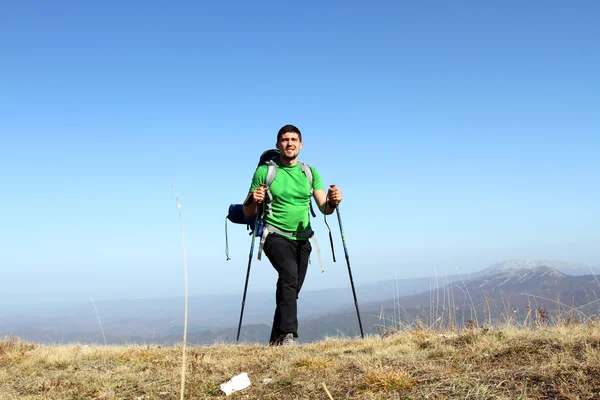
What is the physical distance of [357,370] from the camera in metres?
4.39

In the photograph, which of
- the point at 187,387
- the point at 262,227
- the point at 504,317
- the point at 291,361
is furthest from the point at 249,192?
the point at 504,317

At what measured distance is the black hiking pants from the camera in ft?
23.9

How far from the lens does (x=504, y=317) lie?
6.86 m

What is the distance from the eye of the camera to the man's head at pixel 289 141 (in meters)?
7.71

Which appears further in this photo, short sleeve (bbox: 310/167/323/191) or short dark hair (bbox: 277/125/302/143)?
short sleeve (bbox: 310/167/323/191)

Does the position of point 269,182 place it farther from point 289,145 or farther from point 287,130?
point 287,130

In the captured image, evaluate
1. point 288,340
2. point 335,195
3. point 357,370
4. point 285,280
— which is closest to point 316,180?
point 335,195

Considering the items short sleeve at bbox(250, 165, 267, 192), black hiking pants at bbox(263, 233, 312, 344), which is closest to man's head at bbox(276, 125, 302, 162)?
short sleeve at bbox(250, 165, 267, 192)

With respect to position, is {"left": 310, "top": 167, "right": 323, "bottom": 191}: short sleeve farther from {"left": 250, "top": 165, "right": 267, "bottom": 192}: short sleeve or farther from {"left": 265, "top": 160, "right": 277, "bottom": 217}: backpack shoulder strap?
{"left": 250, "top": 165, "right": 267, "bottom": 192}: short sleeve

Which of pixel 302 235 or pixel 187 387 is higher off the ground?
pixel 302 235

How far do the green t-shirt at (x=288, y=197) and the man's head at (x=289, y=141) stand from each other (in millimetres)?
280

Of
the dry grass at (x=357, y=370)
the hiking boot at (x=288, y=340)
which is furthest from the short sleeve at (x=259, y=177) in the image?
the dry grass at (x=357, y=370)

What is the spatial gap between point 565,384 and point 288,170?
17.6 ft

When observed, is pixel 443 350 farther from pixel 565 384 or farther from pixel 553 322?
pixel 553 322
